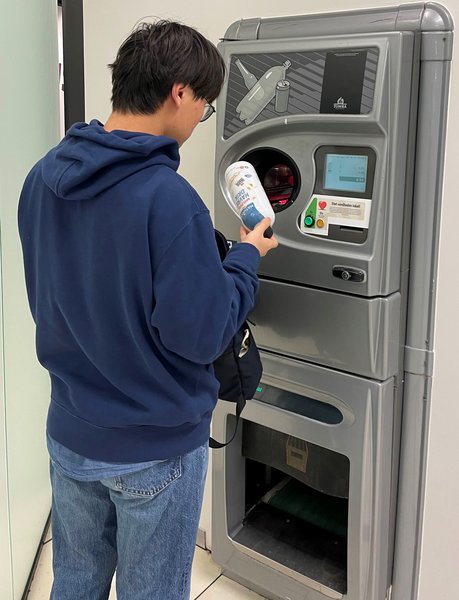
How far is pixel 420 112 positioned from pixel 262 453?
37.4 inches

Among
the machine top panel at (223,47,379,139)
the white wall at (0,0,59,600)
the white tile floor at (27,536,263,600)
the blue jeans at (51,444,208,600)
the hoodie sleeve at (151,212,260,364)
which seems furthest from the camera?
the white tile floor at (27,536,263,600)

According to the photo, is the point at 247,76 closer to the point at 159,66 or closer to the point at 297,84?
the point at 297,84

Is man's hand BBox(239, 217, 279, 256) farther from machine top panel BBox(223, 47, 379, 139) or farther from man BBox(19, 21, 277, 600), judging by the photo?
machine top panel BBox(223, 47, 379, 139)

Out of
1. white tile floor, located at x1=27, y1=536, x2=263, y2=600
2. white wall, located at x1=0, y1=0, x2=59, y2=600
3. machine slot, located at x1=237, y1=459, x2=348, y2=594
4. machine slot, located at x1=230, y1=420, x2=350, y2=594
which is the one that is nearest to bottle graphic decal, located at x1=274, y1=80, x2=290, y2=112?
white wall, located at x1=0, y1=0, x2=59, y2=600

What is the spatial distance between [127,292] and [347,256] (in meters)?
0.55

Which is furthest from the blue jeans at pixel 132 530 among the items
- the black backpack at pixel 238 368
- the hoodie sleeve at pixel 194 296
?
the hoodie sleeve at pixel 194 296

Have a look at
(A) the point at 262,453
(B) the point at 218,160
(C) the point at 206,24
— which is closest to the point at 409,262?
(B) the point at 218,160

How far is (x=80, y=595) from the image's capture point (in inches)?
50.7

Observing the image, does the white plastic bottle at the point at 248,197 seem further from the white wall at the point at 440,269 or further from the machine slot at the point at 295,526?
the machine slot at the point at 295,526

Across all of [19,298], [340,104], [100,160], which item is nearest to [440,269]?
[340,104]

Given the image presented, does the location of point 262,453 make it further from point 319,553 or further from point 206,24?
point 206,24

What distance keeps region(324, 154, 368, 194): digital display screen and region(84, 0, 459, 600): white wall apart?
0.59ft

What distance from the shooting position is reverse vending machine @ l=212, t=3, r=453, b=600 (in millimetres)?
1286

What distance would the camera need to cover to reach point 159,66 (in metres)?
1.01
